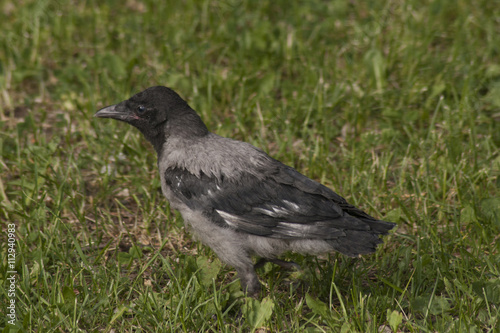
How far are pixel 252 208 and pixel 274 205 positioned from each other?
16 cm

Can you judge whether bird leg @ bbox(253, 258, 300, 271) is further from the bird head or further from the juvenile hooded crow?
the bird head

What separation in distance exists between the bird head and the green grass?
80cm

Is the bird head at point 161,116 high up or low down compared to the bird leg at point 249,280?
up

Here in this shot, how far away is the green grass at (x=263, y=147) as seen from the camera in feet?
13.8

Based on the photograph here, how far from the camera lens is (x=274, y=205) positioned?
4.38m

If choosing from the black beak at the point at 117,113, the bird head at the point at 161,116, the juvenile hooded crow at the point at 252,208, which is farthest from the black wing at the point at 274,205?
the black beak at the point at 117,113

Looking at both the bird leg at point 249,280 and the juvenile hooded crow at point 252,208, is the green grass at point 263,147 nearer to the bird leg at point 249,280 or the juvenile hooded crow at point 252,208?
the bird leg at point 249,280

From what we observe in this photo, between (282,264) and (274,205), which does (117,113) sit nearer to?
(274,205)

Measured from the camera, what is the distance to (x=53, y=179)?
5.70 metres

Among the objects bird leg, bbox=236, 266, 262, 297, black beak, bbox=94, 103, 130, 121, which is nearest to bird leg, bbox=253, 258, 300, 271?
bird leg, bbox=236, 266, 262, 297

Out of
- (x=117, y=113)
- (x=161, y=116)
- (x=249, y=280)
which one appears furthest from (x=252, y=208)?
(x=117, y=113)

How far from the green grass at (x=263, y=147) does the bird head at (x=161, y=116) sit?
801 millimetres

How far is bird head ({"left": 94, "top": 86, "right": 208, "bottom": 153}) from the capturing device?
489 centimetres

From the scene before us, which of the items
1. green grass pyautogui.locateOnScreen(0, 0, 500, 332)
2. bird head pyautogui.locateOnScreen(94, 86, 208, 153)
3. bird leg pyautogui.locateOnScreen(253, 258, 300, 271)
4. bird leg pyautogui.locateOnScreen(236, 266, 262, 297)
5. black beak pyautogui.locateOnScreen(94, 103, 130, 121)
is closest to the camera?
green grass pyautogui.locateOnScreen(0, 0, 500, 332)
